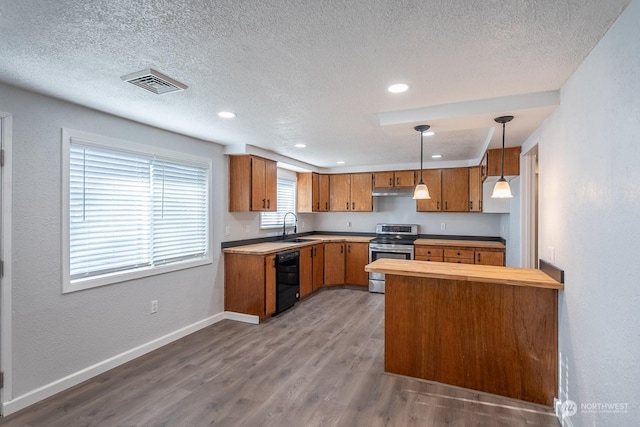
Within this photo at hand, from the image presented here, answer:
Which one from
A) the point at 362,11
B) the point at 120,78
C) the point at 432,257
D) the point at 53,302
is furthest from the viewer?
the point at 432,257

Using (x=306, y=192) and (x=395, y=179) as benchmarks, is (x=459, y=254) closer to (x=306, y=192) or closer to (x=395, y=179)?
(x=395, y=179)

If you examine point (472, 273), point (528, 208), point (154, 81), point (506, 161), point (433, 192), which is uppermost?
point (154, 81)

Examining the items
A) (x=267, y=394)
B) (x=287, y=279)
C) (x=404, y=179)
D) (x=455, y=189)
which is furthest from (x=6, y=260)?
(x=455, y=189)

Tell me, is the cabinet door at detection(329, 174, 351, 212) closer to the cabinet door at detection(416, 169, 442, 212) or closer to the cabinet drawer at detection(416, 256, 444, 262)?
the cabinet door at detection(416, 169, 442, 212)

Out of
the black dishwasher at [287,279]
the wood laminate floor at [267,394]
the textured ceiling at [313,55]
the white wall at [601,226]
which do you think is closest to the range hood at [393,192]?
the black dishwasher at [287,279]

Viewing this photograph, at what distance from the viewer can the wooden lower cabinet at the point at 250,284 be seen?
403 cm

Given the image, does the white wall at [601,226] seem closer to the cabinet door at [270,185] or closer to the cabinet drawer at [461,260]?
the cabinet drawer at [461,260]

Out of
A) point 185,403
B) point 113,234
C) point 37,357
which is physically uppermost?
point 113,234

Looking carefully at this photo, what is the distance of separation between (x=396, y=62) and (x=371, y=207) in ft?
14.0

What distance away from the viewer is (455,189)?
17.6ft

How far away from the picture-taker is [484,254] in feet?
15.7

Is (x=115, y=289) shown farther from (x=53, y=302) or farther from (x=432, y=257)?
(x=432, y=257)

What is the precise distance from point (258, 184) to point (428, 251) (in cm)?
292

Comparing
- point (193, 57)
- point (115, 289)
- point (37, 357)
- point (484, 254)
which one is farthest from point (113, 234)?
point (484, 254)
